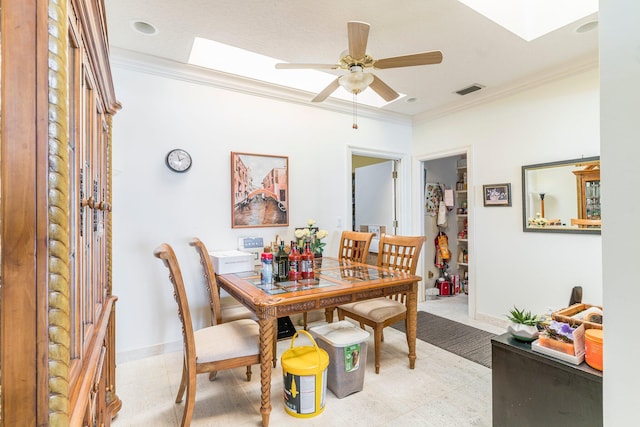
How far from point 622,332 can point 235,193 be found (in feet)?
9.50

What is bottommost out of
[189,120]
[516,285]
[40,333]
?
[516,285]

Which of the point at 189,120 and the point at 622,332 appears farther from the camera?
the point at 189,120

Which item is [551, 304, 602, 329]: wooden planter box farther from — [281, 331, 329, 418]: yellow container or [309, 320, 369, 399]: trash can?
[281, 331, 329, 418]: yellow container

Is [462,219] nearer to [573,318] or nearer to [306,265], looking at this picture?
[306,265]

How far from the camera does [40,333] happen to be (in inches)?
19.8

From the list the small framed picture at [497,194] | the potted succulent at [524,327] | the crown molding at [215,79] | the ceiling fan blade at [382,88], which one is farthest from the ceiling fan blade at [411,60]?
the small framed picture at [497,194]

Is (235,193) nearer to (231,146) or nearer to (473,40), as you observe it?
(231,146)

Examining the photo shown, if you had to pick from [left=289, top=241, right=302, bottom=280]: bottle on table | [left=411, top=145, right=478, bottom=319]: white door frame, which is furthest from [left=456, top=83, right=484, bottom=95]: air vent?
[left=289, top=241, right=302, bottom=280]: bottle on table

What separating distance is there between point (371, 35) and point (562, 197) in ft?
7.96

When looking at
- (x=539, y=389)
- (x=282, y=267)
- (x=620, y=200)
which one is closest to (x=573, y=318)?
(x=539, y=389)

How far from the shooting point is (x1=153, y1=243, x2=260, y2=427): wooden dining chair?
1614 millimetres

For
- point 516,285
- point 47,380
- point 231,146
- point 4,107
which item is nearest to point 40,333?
point 47,380

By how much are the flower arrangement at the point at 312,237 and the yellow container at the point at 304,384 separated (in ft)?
3.29

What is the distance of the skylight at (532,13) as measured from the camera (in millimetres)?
2178
